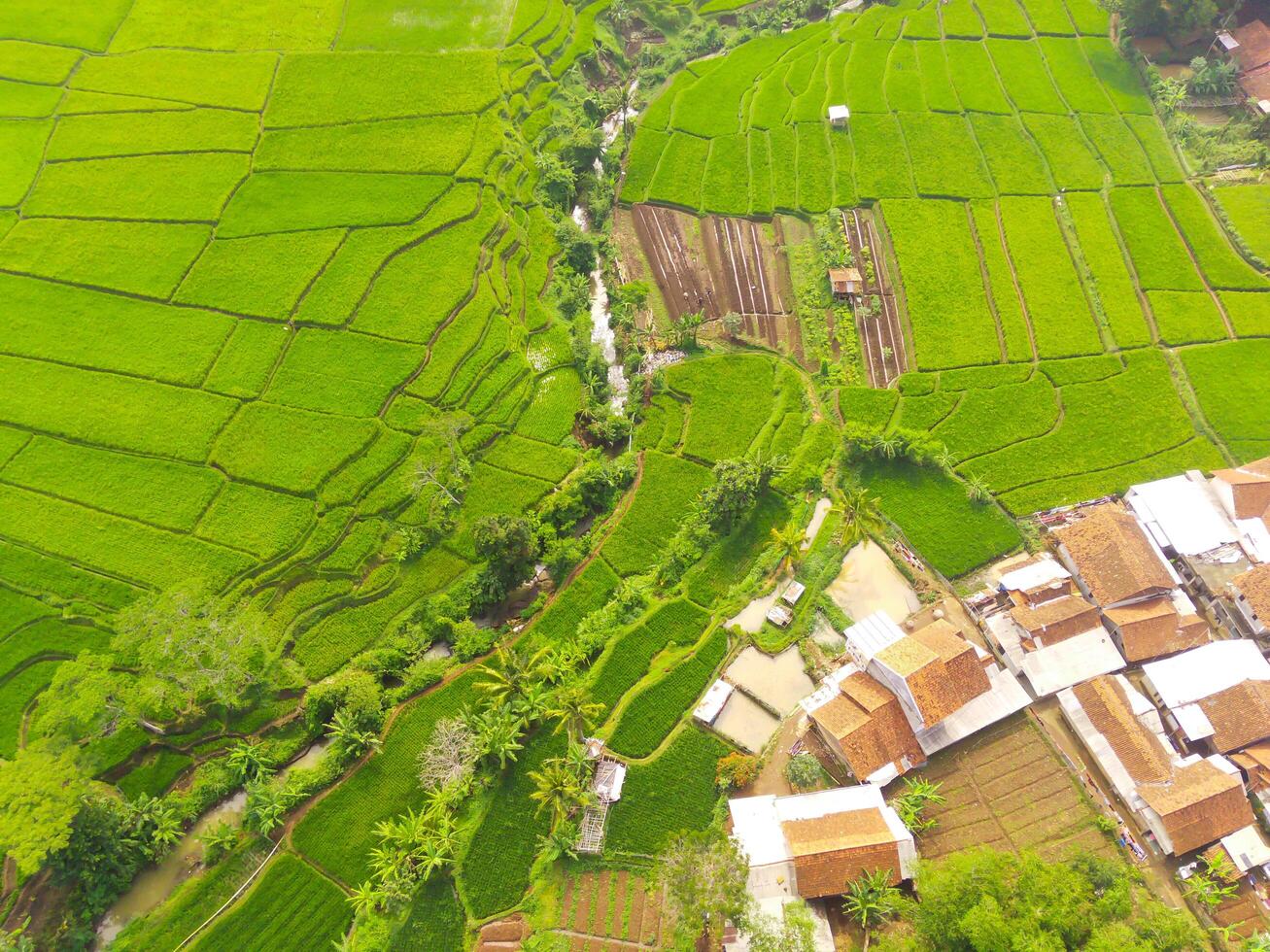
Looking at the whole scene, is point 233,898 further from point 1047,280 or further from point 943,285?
point 1047,280

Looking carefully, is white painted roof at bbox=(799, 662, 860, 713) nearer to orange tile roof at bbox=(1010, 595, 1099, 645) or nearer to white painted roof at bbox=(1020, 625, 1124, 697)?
white painted roof at bbox=(1020, 625, 1124, 697)

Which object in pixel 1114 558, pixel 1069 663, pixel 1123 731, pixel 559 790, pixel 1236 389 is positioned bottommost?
pixel 559 790

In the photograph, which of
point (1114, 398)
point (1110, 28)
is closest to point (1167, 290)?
point (1114, 398)

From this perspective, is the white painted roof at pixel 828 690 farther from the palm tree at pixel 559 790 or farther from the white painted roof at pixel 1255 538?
the white painted roof at pixel 1255 538

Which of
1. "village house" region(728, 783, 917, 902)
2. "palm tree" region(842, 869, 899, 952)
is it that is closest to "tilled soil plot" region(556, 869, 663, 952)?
"village house" region(728, 783, 917, 902)

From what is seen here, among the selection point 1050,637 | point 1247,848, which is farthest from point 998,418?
point 1247,848

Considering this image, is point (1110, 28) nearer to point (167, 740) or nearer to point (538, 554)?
point (538, 554)

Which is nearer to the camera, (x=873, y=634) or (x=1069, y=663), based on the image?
(x=1069, y=663)
